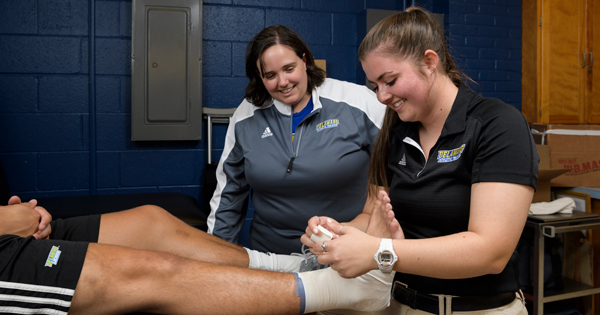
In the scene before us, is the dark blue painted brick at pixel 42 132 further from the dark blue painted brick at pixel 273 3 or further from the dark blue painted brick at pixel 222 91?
the dark blue painted brick at pixel 273 3

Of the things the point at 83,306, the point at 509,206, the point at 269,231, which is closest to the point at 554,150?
the point at 269,231

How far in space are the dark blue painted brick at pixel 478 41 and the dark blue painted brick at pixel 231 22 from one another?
5.35ft

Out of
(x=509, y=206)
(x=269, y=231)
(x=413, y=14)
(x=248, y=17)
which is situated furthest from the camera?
(x=248, y=17)

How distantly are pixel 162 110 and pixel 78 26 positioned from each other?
0.75 meters

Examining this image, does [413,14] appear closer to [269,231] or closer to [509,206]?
[509,206]

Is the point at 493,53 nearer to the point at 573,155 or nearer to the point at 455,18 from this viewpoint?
the point at 455,18

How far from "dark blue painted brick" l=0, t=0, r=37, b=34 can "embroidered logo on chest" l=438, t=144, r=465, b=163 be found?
2.73 m

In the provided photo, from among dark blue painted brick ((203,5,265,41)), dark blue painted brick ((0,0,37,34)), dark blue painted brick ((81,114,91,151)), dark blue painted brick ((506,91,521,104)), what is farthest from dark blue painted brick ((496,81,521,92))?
dark blue painted brick ((0,0,37,34))

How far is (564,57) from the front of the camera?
3205mm

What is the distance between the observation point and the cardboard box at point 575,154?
8.80ft

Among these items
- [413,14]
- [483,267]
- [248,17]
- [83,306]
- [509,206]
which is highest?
[248,17]

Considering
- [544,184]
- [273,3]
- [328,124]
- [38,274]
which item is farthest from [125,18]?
[544,184]

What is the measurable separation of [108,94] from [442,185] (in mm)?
2484

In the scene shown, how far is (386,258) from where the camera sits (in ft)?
3.04
